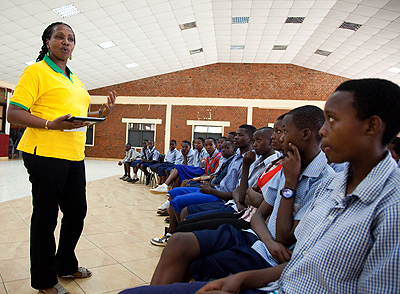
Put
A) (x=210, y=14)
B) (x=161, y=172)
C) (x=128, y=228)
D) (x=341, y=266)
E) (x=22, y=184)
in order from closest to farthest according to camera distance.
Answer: (x=341, y=266) < (x=128, y=228) < (x=22, y=184) < (x=161, y=172) < (x=210, y=14)

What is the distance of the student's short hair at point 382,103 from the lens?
0.72 metres

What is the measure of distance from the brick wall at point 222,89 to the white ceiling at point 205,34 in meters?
0.49

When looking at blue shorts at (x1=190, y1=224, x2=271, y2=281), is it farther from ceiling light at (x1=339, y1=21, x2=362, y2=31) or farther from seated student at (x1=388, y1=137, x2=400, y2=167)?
ceiling light at (x1=339, y1=21, x2=362, y2=31)

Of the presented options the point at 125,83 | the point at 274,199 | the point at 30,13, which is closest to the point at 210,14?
the point at 30,13

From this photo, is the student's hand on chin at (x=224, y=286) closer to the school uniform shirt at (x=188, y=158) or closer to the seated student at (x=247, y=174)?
the seated student at (x=247, y=174)

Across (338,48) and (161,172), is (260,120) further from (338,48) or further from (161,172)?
(161,172)

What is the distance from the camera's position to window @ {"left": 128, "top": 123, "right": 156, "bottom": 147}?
1245cm

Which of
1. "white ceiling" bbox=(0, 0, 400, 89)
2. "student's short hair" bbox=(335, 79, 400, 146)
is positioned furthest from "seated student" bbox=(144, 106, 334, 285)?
"white ceiling" bbox=(0, 0, 400, 89)

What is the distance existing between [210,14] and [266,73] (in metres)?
4.77

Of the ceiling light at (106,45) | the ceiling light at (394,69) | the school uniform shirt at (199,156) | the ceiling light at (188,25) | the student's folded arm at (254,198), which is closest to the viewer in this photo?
the student's folded arm at (254,198)

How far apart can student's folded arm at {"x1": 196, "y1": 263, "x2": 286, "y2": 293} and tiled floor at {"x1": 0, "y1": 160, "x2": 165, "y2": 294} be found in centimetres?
102

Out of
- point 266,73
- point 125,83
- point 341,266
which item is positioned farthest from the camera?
point 125,83

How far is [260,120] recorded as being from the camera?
11.7 metres

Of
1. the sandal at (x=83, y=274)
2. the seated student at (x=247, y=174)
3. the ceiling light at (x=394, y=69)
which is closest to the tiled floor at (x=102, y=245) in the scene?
the sandal at (x=83, y=274)
